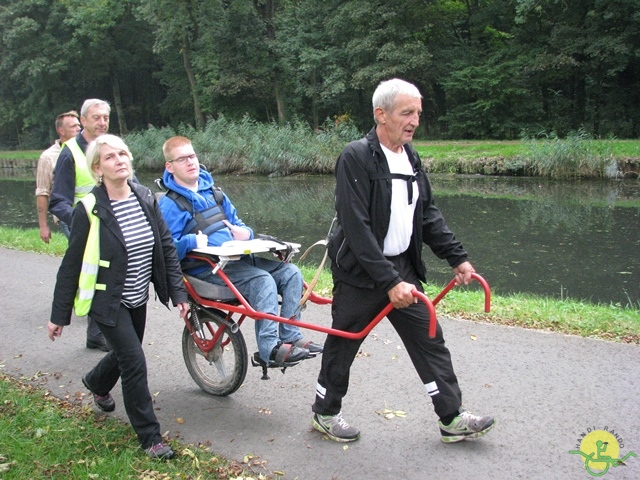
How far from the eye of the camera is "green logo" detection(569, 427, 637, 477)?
3.52 m

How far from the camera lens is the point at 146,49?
50.9m

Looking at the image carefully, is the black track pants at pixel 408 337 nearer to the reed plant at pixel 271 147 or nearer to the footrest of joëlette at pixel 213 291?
the footrest of joëlette at pixel 213 291

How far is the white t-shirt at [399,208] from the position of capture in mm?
3629

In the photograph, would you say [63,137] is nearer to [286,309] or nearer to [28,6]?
[286,309]

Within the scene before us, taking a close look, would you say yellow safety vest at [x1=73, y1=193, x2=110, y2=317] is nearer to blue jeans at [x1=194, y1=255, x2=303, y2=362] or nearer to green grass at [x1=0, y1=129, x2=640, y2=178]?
blue jeans at [x1=194, y1=255, x2=303, y2=362]

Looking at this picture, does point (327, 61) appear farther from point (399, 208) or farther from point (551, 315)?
point (399, 208)

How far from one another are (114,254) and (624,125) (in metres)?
28.7

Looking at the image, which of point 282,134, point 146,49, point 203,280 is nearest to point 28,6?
point 146,49

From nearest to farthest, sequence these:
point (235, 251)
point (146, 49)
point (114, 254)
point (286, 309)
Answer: point (114, 254), point (235, 251), point (286, 309), point (146, 49)

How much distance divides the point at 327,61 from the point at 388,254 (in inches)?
1372

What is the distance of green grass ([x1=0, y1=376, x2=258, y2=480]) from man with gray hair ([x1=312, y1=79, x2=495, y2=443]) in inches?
31.2

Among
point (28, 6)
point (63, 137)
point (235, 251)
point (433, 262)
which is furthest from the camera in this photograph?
point (28, 6)


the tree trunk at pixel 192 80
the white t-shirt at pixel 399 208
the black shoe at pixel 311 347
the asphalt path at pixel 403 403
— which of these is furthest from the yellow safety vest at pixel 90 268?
the tree trunk at pixel 192 80

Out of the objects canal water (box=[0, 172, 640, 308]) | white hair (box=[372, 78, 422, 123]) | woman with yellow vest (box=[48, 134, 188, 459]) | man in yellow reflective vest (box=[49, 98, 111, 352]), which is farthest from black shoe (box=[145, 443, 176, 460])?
canal water (box=[0, 172, 640, 308])
